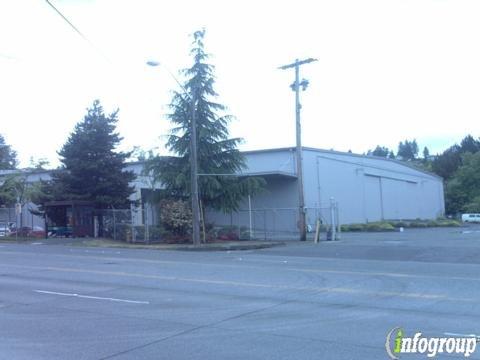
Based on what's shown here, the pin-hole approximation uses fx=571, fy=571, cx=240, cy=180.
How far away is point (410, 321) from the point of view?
30.2 feet

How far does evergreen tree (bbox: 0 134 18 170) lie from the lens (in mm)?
51906

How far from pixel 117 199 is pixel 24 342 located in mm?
36239

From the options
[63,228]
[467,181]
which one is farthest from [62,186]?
[467,181]

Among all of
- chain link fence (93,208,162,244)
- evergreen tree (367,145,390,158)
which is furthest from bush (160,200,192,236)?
evergreen tree (367,145,390,158)

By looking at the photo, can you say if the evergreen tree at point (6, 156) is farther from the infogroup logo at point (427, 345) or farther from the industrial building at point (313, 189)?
the infogroup logo at point (427, 345)

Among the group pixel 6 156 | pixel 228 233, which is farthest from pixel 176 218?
pixel 6 156

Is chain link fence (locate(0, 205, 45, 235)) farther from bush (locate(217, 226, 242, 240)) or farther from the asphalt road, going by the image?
the asphalt road

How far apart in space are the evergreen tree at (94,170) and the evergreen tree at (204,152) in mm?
7737

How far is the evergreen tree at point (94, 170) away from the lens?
44.0m

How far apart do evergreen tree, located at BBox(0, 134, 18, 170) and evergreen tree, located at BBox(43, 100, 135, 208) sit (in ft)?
28.0

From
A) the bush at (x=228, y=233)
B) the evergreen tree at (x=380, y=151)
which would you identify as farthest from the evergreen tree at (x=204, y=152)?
the evergreen tree at (x=380, y=151)

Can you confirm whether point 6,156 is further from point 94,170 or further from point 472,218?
point 472,218

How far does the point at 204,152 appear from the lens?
36.4m

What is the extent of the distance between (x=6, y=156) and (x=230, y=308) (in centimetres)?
5991
